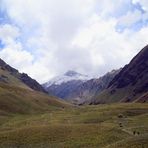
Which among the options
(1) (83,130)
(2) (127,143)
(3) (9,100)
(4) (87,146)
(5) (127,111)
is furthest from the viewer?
(3) (9,100)

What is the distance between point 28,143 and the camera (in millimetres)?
67000

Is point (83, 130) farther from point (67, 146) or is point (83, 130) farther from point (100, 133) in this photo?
point (67, 146)

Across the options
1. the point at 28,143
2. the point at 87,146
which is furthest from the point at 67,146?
the point at 28,143

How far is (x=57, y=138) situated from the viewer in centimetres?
6988

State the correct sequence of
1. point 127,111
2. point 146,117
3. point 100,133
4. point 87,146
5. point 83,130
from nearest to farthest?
point 87,146 < point 100,133 < point 83,130 < point 146,117 < point 127,111

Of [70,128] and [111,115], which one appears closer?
[70,128]

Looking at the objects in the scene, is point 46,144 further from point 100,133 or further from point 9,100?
point 9,100

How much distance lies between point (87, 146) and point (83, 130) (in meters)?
15.1

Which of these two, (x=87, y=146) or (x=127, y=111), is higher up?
(x=127, y=111)

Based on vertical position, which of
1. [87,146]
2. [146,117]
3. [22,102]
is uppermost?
[22,102]

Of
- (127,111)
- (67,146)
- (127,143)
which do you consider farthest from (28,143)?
(127,111)

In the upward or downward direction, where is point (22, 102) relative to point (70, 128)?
upward

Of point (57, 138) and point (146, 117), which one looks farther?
point (146, 117)

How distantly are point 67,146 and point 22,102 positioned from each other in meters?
104
